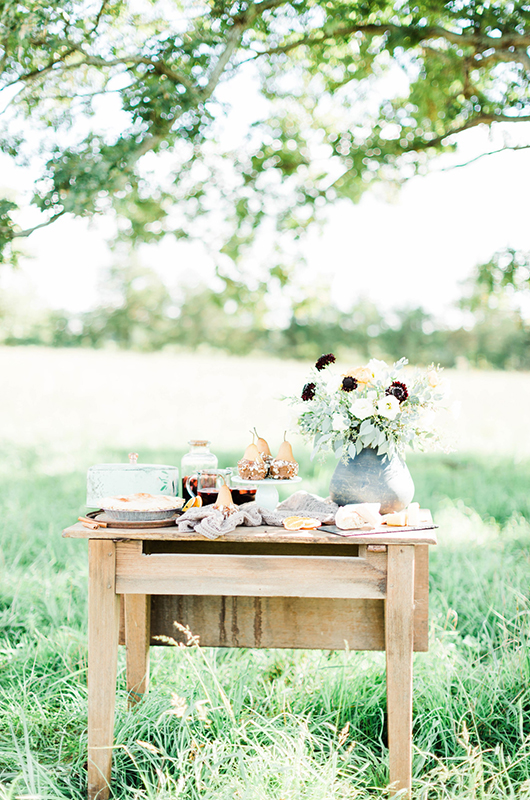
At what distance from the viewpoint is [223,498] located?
2.02 meters

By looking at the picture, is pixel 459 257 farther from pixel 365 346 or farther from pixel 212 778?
pixel 212 778

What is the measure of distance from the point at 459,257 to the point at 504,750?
19.4 metres

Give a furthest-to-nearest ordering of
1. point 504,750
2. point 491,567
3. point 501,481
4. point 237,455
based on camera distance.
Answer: point 237,455 < point 501,481 < point 491,567 < point 504,750

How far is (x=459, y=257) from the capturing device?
2023 cm

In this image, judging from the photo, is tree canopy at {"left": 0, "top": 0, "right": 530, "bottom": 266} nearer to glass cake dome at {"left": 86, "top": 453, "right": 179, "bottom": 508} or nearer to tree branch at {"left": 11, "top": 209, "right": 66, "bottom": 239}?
tree branch at {"left": 11, "top": 209, "right": 66, "bottom": 239}

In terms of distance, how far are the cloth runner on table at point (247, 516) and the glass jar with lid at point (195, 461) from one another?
0.77 feet

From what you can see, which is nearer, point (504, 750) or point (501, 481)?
point (504, 750)

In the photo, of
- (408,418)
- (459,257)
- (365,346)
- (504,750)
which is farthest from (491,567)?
(365,346)

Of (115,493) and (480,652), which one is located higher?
(115,493)

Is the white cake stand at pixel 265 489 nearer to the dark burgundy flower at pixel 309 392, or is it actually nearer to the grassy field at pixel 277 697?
the dark burgundy flower at pixel 309 392

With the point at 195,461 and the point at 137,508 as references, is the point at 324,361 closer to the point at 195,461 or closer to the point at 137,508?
the point at 195,461

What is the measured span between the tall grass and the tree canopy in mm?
1757

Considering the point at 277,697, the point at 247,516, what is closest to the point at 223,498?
the point at 247,516

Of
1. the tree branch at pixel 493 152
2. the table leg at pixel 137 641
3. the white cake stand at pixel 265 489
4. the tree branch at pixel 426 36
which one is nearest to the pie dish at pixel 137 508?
the white cake stand at pixel 265 489
